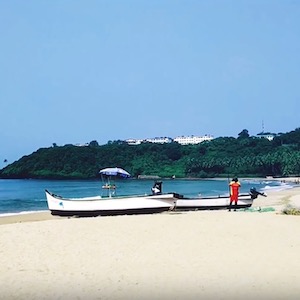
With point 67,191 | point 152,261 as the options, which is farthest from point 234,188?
point 67,191

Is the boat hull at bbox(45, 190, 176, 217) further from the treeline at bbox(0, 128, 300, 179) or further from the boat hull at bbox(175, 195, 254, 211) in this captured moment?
the treeline at bbox(0, 128, 300, 179)

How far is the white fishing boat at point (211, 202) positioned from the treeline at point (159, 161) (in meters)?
103

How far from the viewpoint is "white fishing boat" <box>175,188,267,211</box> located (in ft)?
72.0

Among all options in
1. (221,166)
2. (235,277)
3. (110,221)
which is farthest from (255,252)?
(221,166)

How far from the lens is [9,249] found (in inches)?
430

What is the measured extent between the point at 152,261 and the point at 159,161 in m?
134

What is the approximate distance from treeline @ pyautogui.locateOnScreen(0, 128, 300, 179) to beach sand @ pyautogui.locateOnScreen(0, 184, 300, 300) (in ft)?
368

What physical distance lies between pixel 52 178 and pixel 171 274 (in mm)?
118175

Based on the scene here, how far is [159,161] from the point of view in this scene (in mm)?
143500

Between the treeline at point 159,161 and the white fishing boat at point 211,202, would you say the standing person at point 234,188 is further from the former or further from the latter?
the treeline at point 159,161

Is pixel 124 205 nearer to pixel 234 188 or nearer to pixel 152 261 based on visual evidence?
pixel 234 188

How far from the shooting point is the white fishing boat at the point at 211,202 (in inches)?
864

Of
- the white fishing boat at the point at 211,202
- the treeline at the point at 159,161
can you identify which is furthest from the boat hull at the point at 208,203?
the treeline at the point at 159,161

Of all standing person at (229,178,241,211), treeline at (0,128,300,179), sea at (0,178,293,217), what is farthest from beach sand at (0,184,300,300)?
treeline at (0,128,300,179)
